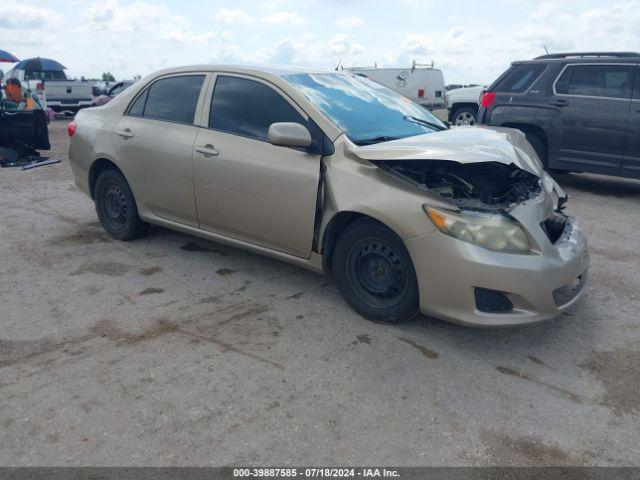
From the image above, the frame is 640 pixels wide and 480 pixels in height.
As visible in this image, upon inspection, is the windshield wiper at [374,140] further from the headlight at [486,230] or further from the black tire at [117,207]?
the black tire at [117,207]

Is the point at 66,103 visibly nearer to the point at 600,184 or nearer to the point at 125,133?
the point at 125,133

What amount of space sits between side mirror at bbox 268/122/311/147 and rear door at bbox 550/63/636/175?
5417mm

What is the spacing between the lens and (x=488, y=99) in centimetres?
858

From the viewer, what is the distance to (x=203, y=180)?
177 inches

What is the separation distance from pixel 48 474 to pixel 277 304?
200 cm

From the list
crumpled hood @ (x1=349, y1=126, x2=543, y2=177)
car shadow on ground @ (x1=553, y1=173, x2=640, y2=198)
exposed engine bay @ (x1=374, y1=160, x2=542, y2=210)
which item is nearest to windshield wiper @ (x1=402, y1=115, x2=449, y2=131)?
crumpled hood @ (x1=349, y1=126, x2=543, y2=177)

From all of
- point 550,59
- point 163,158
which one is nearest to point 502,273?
point 163,158

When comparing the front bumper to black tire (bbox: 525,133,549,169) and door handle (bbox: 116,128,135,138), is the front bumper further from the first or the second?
black tire (bbox: 525,133,549,169)

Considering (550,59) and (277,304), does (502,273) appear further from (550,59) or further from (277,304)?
(550,59)

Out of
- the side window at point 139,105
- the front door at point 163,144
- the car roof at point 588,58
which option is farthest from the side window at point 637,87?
the side window at point 139,105

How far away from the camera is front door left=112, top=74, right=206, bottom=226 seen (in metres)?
4.66

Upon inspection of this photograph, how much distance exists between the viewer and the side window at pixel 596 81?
7.51m

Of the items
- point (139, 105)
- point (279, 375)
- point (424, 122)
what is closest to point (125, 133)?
point (139, 105)

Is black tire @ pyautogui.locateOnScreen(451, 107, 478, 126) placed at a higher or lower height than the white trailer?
lower
